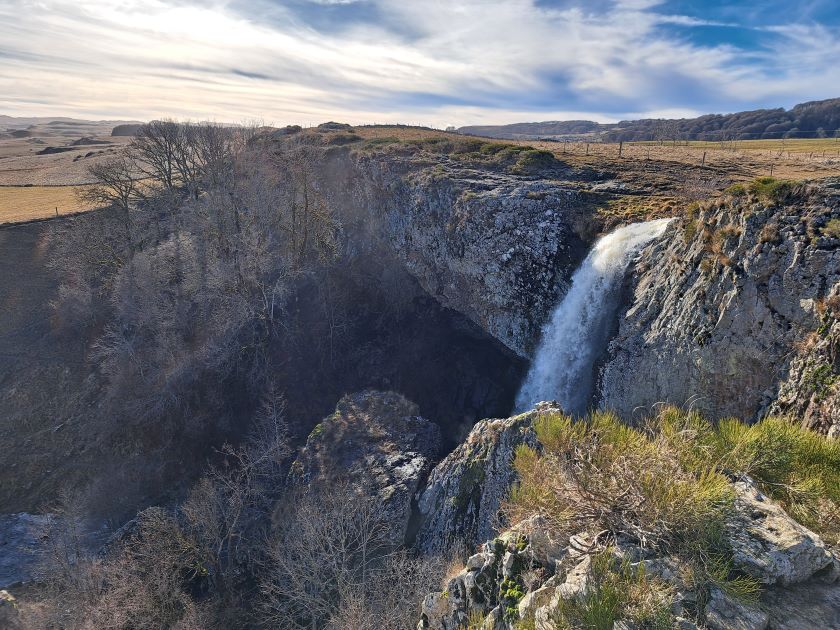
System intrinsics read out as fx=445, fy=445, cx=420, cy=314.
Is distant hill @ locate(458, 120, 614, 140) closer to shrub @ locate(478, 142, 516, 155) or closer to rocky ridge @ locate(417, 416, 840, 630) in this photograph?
shrub @ locate(478, 142, 516, 155)

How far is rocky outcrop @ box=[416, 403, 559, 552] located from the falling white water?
458 centimetres

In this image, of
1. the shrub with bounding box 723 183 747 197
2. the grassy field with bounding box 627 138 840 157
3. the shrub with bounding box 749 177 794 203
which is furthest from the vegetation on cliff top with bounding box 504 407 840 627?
the grassy field with bounding box 627 138 840 157

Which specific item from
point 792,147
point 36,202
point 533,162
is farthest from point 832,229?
point 36,202

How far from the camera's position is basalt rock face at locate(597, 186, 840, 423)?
10.7 metres

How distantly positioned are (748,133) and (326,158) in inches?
2668

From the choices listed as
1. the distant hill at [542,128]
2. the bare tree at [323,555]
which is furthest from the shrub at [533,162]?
the distant hill at [542,128]

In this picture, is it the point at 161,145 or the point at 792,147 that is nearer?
the point at 161,145

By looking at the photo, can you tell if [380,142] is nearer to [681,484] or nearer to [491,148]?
[491,148]

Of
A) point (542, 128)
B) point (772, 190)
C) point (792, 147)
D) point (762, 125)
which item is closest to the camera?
point (772, 190)

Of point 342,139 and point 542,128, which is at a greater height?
point 542,128

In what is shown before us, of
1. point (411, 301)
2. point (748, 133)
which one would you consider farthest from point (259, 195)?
point (748, 133)

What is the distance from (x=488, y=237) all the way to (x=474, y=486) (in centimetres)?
1383

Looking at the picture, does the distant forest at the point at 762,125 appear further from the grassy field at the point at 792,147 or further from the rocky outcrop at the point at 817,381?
the rocky outcrop at the point at 817,381

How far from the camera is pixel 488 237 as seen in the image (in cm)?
2400
